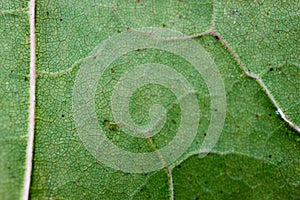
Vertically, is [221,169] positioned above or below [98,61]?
below

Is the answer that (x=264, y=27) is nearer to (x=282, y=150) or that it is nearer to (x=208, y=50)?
(x=208, y=50)

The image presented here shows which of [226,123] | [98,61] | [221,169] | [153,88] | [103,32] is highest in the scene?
[103,32]

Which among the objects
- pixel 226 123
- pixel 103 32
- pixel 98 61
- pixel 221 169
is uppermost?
pixel 103 32

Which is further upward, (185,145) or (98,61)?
(98,61)

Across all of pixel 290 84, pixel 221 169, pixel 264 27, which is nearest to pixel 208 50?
pixel 264 27

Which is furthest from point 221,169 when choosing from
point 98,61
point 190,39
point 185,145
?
point 98,61
